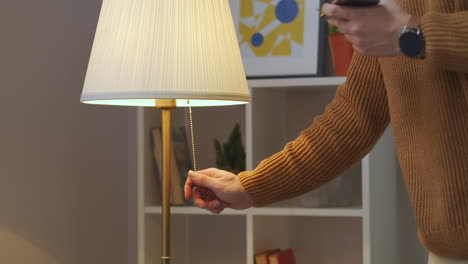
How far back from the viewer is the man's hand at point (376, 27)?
3.23 feet

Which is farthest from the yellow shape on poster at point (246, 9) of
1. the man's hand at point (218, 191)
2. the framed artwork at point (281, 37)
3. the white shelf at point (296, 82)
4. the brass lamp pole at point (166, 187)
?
the man's hand at point (218, 191)

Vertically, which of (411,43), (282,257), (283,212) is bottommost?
(282,257)

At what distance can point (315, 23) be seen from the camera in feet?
7.89

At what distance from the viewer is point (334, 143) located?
4.82 feet

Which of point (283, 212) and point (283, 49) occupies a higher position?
point (283, 49)

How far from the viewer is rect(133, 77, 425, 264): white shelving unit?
7.65ft

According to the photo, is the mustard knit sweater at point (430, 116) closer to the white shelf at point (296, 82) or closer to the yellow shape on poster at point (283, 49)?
the white shelf at point (296, 82)

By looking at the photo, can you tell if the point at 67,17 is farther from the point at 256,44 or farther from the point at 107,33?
the point at 107,33

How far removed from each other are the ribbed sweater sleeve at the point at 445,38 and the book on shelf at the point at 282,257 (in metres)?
1.50

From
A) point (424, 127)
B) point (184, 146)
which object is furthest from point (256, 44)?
point (424, 127)

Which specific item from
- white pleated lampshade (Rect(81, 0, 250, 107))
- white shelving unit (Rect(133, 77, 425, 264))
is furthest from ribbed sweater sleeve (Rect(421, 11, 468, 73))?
white shelving unit (Rect(133, 77, 425, 264))

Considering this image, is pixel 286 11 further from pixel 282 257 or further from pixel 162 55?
pixel 162 55

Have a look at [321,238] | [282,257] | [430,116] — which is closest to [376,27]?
[430,116]

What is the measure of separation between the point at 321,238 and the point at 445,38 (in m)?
1.84
